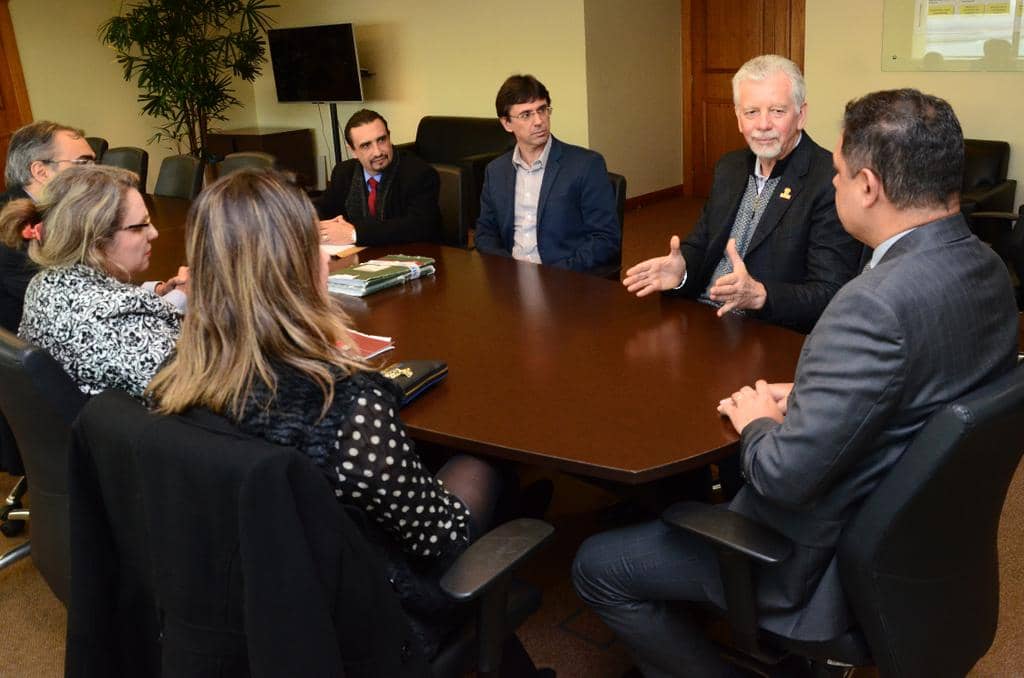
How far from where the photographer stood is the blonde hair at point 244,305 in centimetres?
145

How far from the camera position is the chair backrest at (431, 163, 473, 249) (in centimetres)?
390

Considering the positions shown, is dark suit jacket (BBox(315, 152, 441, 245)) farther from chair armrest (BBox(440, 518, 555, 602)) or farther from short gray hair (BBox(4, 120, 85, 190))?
chair armrest (BBox(440, 518, 555, 602))

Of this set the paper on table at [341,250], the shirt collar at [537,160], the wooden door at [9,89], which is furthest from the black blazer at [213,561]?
the wooden door at [9,89]

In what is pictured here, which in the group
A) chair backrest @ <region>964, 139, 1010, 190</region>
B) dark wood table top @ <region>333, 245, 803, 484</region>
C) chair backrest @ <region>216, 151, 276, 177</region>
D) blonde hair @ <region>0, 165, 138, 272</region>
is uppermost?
blonde hair @ <region>0, 165, 138, 272</region>

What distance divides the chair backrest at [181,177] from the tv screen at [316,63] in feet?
10.0

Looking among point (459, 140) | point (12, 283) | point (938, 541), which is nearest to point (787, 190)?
point (938, 541)

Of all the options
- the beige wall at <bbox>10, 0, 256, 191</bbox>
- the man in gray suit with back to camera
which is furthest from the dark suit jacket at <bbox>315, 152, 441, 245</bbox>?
the beige wall at <bbox>10, 0, 256, 191</bbox>

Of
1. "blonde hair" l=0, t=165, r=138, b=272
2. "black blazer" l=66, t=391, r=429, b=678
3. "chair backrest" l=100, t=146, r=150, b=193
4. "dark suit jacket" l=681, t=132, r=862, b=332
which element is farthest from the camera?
"chair backrest" l=100, t=146, r=150, b=193

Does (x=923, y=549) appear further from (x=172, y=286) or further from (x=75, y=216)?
(x=172, y=286)

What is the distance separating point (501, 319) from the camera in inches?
96.9

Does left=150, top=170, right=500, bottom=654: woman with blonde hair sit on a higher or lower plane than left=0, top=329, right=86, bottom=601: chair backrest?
higher

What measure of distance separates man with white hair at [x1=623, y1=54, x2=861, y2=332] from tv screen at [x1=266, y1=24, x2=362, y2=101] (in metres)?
5.81

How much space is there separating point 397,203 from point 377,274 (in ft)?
3.60

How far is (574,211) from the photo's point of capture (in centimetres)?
347
